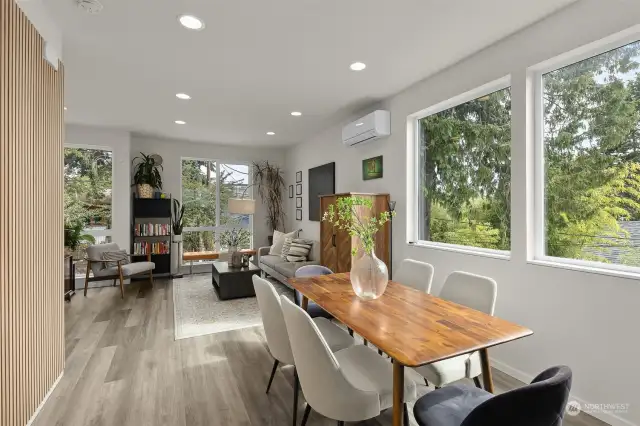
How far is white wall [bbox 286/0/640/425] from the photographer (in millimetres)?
1936

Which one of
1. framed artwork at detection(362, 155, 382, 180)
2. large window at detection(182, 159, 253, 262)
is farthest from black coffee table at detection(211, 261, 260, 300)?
framed artwork at detection(362, 155, 382, 180)

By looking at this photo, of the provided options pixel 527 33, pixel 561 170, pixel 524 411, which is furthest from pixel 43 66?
pixel 561 170

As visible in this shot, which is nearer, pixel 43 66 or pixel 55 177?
pixel 43 66

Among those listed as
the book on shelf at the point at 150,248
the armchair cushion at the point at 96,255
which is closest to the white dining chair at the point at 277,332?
the armchair cushion at the point at 96,255

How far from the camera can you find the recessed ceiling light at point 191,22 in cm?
226

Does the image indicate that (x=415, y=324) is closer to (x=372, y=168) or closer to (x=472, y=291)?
(x=472, y=291)

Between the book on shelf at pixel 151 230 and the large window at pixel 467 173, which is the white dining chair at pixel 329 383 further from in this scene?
the book on shelf at pixel 151 230

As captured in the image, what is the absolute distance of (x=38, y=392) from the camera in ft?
6.74

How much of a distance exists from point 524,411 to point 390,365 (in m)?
0.83

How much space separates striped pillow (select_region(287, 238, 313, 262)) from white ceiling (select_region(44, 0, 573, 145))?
218 cm

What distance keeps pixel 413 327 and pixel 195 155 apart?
5.93 m

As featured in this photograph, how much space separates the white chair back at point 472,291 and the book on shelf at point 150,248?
5.11 m

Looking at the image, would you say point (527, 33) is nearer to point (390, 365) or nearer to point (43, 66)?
point (390, 365)

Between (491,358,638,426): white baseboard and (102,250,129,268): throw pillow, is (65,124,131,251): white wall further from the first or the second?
(491,358,638,426): white baseboard
